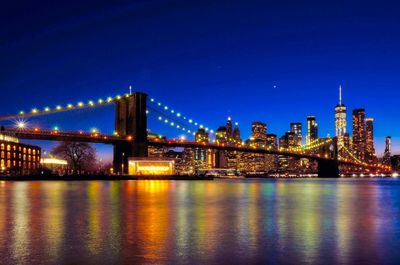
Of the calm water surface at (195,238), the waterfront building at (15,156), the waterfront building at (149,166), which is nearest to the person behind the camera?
the calm water surface at (195,238)

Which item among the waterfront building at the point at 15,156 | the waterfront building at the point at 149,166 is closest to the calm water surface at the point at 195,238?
the waterfront building at the point at 149,166

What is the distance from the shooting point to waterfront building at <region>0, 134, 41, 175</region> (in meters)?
95.2

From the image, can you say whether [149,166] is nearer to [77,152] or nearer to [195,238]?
[77,152]

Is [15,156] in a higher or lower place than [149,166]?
higher

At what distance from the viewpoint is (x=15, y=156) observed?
109 meters

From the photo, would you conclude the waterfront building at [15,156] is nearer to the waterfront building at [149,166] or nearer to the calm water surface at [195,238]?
the waterfront building at [149,166]

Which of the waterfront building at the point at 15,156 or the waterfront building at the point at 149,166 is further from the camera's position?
the waterfront building at the point at 15,156

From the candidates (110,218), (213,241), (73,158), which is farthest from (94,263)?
(73,158)

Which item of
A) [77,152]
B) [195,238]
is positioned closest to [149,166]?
[77,152]

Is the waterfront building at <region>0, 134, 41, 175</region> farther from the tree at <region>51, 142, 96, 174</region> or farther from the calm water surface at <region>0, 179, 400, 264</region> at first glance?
the calm water surface at <region>0, 179, 400, 264</region>

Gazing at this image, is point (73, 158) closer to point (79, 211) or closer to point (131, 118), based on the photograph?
point (131, 118)

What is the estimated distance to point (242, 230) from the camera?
15844mm

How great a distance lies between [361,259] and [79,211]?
13884 mm

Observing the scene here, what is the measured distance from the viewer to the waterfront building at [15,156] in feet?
312
